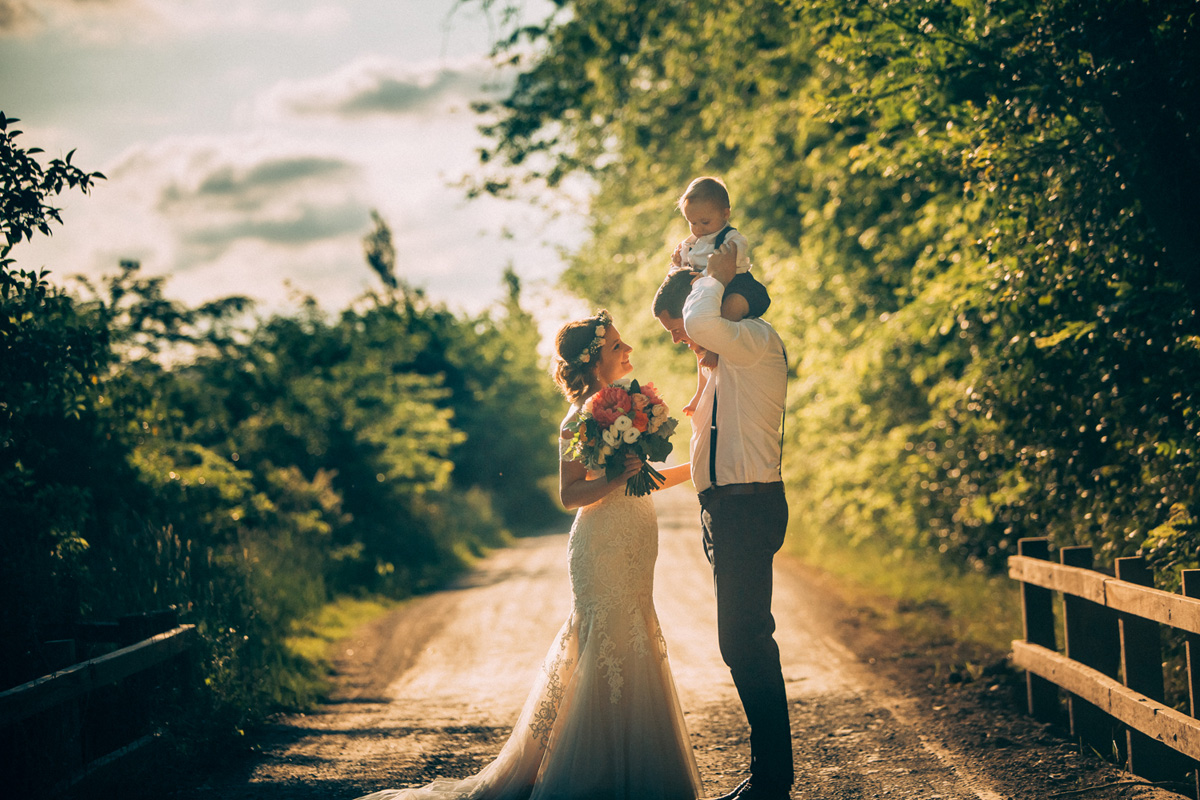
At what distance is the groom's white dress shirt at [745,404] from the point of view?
13.5 ft

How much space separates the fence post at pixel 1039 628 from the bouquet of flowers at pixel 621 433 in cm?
293

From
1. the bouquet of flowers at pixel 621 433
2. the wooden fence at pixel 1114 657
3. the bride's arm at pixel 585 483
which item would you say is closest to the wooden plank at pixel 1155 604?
the wooden fence at pixel 1114 657

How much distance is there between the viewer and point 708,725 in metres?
6.22

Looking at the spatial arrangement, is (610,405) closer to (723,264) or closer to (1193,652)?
(723,264)

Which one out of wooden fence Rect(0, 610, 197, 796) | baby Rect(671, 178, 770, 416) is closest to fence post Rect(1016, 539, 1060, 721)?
baby Rect(671, 178, 770, 416)

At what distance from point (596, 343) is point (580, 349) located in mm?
89

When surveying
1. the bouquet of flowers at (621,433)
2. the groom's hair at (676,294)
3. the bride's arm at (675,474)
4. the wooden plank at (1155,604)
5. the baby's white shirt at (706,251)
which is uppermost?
the baby's white shirt at (706,251)

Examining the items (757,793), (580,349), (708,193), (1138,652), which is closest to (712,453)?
(580,349)

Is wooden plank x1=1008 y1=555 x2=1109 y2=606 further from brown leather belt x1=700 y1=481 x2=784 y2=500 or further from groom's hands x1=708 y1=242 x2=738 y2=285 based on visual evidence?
groom's hands x1=708 y1=242 x2=738 y2=285

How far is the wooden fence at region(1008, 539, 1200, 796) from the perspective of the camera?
14.0 ft

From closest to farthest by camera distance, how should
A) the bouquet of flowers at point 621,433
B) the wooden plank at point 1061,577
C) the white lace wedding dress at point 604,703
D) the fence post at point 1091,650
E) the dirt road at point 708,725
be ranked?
1. the white lace wedding dress at point 604,703
2. the bouquet of flowers at point 621,433
3. the dirt road at point 708,725
4. the wooden plank at point 1061,577
5. the fence post at point 1091,650

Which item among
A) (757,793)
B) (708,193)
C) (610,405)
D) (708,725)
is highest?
(708,193)

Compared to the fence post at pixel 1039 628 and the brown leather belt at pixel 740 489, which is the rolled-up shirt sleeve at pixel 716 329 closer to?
the brown leather belt at pixel 740 489

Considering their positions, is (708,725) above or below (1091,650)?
below
